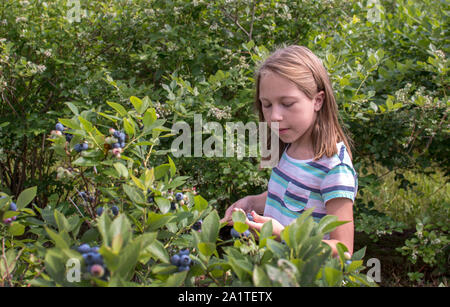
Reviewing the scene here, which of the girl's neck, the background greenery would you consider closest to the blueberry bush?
the girl's neck

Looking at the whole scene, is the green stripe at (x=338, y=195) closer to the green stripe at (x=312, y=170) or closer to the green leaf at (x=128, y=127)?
the green stripe at (x=312, y=170)

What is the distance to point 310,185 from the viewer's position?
1.67 m

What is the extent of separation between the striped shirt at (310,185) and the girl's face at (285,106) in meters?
0.14

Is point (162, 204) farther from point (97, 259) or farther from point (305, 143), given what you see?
point (305, 143)

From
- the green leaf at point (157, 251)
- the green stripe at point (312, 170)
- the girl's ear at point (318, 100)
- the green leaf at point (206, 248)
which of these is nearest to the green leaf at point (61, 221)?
the green leaf at point (157, 251)

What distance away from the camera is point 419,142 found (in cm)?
308

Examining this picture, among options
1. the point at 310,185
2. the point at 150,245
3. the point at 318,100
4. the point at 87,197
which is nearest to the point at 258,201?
the point at 310,185

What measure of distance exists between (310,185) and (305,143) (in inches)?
8.0

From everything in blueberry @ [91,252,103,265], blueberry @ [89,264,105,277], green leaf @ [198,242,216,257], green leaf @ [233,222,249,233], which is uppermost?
blueberry @ [91,252,103,265]

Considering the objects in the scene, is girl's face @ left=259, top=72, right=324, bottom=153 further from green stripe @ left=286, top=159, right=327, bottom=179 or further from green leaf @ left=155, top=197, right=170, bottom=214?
green leaf @ left=155, top=197, right=170, bottom=214

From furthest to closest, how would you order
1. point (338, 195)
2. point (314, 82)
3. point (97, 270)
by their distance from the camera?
point (314, 82) → point (338, 195) → point (97, 270)

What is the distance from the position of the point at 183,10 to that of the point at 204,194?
1274 mm

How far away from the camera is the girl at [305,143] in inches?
61.9

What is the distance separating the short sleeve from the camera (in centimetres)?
154
